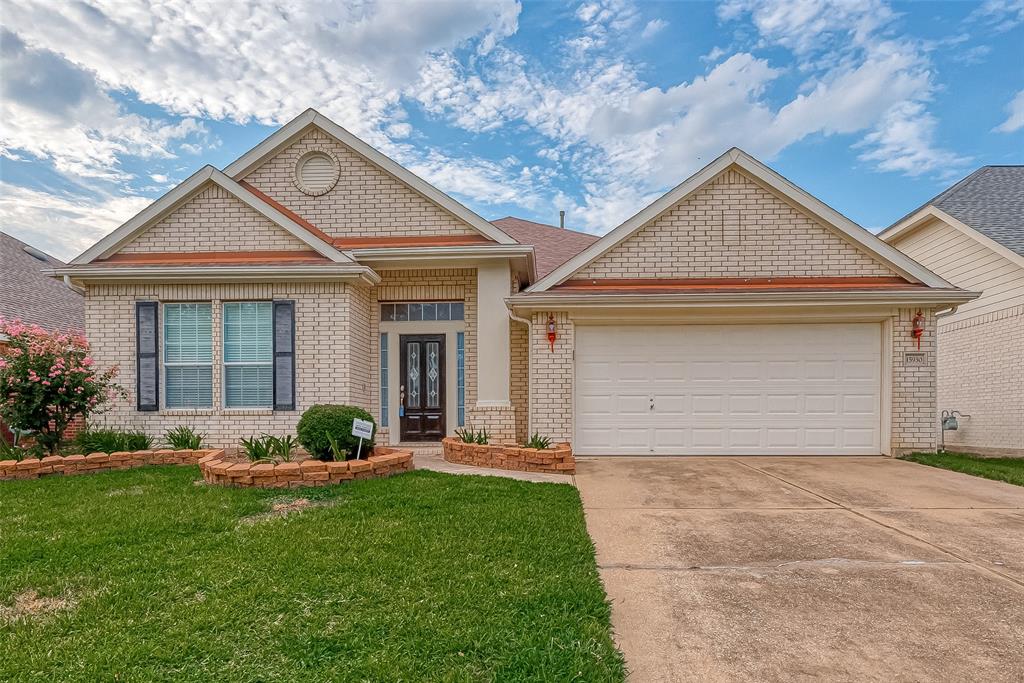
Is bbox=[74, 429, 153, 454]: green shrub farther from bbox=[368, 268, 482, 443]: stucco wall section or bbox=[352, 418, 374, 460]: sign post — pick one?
bbox=[352, 418, 374, 460]: sign post

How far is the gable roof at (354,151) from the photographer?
9672mm

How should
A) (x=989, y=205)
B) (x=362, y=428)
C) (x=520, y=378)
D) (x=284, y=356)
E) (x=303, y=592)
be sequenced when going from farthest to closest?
1. (x=989, y=205)
2. (x=520, y=378)
3. (x=284, y=356)
4. (x=362, y=428)
5. (x=303, y=592)

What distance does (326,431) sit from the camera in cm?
656

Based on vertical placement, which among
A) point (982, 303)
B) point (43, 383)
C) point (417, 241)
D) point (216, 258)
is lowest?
point (43, 383)

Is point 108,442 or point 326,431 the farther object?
point 108,442

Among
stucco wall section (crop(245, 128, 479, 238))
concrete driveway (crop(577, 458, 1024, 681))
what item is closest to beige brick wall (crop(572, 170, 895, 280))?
stucco wall section (crop(245, 128, 479, 238))

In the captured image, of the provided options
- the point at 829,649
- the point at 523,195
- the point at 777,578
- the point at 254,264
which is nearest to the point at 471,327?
the point at 254,264

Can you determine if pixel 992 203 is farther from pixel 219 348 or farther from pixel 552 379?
pixel 219 348

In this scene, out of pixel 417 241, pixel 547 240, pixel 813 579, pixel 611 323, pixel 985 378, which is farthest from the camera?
pixel 547 240

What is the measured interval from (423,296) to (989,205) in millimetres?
13540

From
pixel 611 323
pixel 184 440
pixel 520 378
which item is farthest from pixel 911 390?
pixel 184 440

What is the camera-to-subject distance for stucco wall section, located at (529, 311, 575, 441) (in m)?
8.73

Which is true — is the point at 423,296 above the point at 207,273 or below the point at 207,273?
below

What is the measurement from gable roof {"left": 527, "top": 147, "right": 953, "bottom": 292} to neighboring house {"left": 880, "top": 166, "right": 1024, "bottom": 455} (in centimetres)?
284
